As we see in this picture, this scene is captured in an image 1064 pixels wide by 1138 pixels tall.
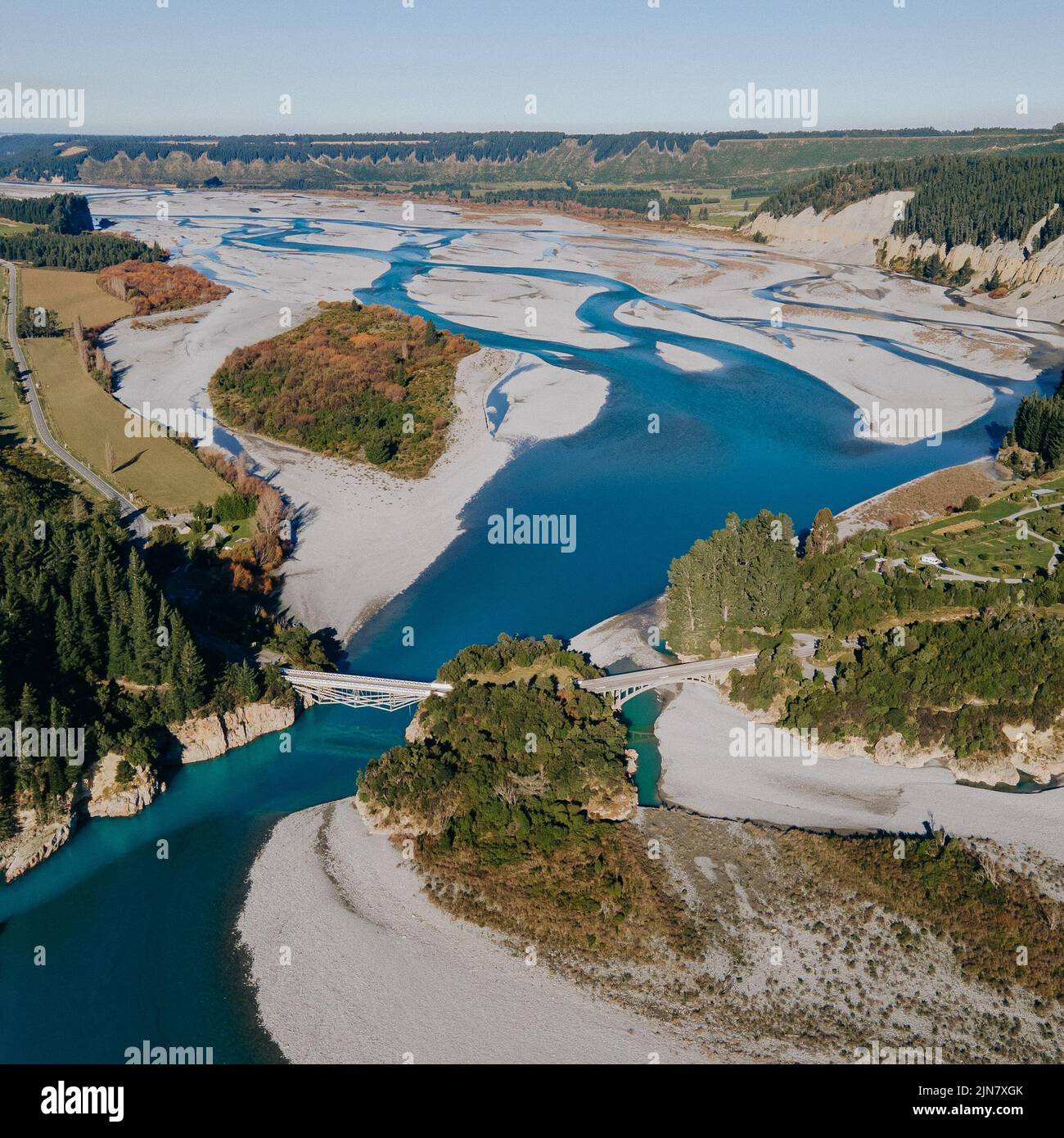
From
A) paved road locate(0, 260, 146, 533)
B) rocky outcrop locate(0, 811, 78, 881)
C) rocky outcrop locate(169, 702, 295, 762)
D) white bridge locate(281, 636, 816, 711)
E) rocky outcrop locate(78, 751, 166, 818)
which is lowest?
rocky outcrop locate(0, 811, 78, 881)

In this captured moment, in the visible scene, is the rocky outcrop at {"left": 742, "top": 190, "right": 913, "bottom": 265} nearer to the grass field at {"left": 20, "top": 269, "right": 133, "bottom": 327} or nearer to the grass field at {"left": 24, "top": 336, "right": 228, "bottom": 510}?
the grass field at {"left": 20, "top": 269, "right": 133, "bottom": 327}

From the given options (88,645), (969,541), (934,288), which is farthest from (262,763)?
(934,288)

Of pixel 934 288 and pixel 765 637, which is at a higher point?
pixel 934 288

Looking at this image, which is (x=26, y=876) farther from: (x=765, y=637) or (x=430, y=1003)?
(x=765, y=637)

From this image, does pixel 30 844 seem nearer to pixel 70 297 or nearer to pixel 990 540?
pixel 990 540

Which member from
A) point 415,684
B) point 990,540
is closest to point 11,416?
point 415,684

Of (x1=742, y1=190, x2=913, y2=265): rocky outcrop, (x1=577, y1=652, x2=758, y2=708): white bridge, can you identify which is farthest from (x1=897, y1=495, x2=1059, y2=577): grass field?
(x1=742, y1=190, x2=913, y2=265): rocky outcrop
